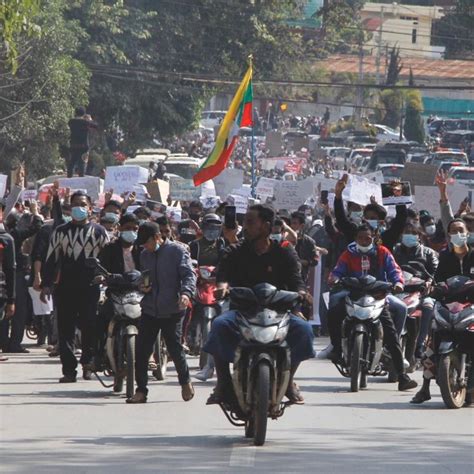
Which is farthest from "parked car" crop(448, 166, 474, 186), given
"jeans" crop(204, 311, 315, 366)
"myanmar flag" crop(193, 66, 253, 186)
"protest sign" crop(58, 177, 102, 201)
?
"jeans" crop(204, 311, 315, 366)

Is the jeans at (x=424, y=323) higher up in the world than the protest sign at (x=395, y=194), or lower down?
lower down

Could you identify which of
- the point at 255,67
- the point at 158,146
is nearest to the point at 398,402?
the point at 255,67

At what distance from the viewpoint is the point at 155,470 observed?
9969 millimetres

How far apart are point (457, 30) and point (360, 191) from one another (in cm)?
8089

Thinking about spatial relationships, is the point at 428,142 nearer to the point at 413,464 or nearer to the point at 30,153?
the point at 30,153

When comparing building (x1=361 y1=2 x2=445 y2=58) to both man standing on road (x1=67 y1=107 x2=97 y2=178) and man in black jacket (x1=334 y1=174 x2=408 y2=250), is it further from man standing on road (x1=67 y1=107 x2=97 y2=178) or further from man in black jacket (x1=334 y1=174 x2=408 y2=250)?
man in black jacket (x1=334 y1=174 x2=408 y2=250)

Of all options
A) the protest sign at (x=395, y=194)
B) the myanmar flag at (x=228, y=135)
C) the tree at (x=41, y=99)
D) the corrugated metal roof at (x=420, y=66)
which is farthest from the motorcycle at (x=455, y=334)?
the corrugated metal roof at (x=420, y=66)

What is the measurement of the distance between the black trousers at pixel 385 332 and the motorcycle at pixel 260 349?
14.2 feet

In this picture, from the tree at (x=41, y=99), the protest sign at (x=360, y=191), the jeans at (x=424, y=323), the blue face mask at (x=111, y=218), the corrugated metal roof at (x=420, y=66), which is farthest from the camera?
the corrugated metal roof at (x=420, y=66)

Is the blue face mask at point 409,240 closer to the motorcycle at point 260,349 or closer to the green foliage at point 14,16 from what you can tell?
the green foliage at point 14,16

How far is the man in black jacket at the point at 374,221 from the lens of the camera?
53.3 feet

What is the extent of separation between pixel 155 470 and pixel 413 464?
1.65 meters

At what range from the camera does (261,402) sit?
1089 cm

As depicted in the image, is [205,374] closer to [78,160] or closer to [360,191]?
[360,191]
